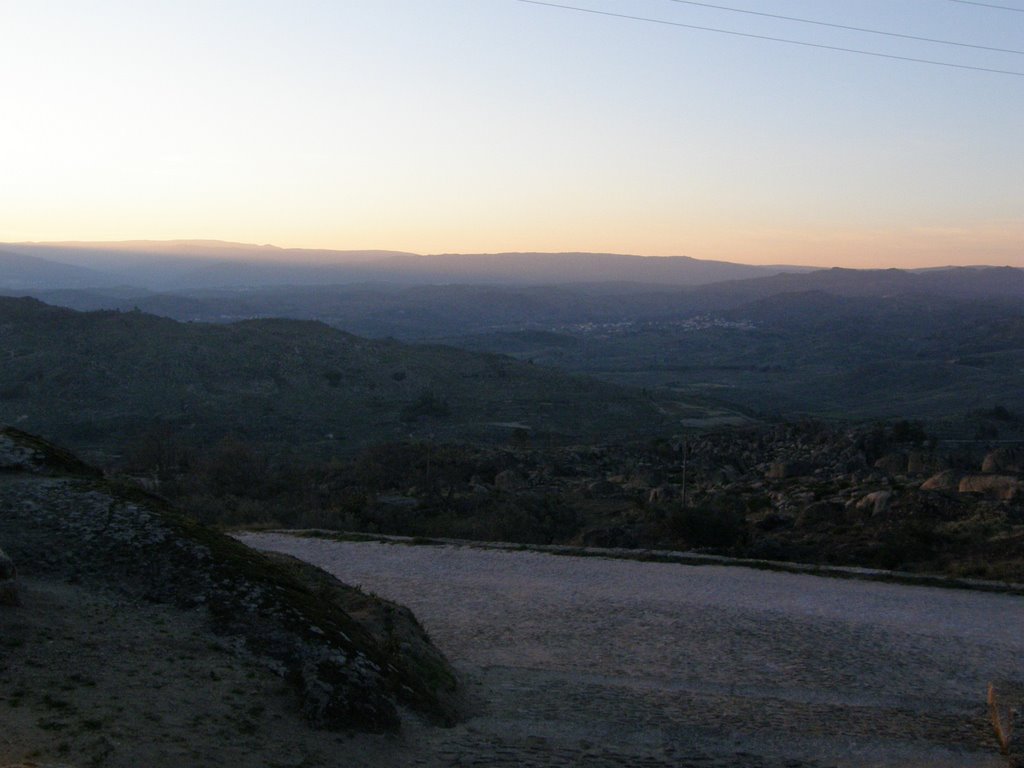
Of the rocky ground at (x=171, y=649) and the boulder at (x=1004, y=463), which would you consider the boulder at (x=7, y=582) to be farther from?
the boulder at (x=1004, y=463)

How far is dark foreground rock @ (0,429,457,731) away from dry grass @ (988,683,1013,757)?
4132 millimetres

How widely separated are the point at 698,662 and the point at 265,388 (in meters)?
44.6

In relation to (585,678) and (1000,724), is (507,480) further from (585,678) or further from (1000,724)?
(1000,724)

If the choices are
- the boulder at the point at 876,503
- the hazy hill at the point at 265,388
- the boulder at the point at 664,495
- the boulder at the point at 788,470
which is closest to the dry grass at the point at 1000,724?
the boulder at the point at 876,503

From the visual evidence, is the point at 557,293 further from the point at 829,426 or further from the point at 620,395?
the point at 829,426

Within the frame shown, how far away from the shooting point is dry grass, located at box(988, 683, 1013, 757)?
782 cm

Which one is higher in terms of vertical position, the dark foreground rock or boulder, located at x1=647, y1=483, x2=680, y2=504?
the dark foreground rock

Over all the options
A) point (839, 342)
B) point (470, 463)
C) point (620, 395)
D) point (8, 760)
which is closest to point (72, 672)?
point (8, 760)

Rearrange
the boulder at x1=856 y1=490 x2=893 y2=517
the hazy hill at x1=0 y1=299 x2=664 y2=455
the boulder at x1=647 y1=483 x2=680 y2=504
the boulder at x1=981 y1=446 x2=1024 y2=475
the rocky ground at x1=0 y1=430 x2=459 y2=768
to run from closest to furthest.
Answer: the rocky ground at x1=0 y1=430 x2=459 y2=768 < the boulder at x1=856 y1=490 x2=893 y2=517 < the boulder at x1=647 y1=483 x2=680 y2=504 < the boulder at x1=981 y1=446 x2=1024 y2=475 < the hazy hill at x1=0 y1=299 x2=664 y2=455

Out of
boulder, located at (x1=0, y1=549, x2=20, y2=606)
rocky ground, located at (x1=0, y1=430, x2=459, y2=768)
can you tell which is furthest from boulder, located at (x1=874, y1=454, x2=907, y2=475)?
boulder, located at (x1=0, y1=549, x2=20, y2=606)

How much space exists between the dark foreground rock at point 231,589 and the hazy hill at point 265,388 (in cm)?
2949

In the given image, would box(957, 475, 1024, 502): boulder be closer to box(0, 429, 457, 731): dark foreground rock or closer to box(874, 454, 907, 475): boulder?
box(874, 454, 907, 475): boulder

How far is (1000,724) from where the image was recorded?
317 inches

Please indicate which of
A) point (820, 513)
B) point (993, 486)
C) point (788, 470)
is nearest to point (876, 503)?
point (820, 513)
